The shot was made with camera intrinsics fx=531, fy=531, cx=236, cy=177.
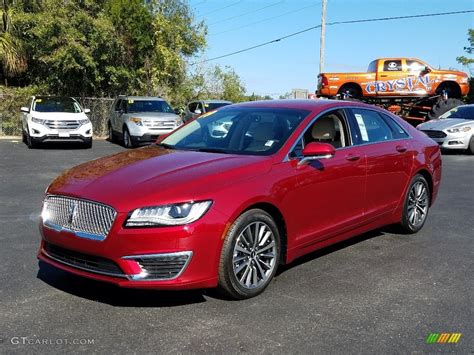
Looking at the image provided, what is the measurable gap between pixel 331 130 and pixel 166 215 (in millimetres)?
2261

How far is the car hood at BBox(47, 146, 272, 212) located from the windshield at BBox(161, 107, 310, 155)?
302mm

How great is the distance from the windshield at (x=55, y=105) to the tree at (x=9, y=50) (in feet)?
20.6

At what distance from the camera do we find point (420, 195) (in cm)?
641

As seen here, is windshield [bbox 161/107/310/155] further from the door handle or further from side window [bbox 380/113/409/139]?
side window [bbox 380/113/409/139]

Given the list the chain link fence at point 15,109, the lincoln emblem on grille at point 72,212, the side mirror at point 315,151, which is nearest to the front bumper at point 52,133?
the chain link fence at point 15,109

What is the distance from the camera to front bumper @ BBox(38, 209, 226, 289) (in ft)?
12.2

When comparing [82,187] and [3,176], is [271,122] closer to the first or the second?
[82,187]

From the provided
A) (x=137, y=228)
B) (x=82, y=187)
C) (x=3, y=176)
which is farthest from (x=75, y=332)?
(x=3, y=176)

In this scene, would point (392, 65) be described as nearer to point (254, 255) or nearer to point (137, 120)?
point (137, 120)

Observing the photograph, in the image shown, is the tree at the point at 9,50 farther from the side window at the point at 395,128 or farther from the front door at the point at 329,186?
the front door at the point at 329,186

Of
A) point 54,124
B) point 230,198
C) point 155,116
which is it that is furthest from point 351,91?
point 230,198

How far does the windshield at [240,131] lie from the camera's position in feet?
15.8

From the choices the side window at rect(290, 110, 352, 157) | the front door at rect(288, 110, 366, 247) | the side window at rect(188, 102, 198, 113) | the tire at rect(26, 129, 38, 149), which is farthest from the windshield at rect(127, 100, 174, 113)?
the front door at rect(288, 110, 366, 247)

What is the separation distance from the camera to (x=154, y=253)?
12.2 ft
